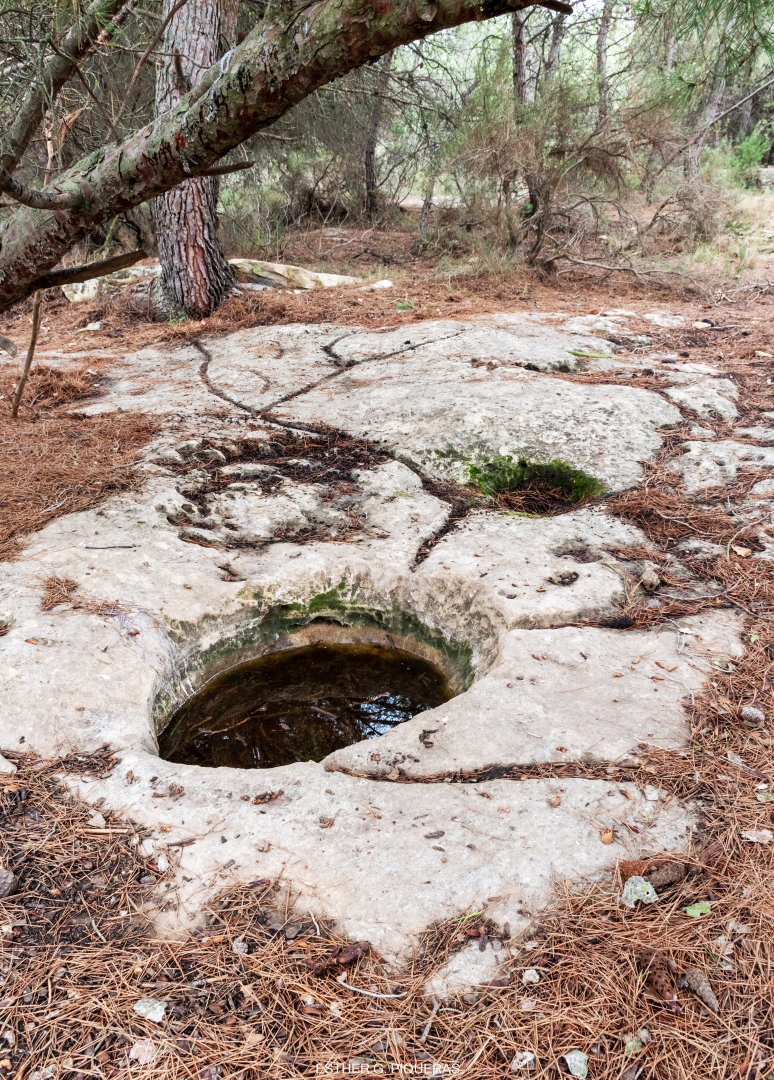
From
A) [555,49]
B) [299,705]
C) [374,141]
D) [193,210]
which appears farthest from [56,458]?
[374,141]

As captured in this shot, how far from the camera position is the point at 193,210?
21.0ft

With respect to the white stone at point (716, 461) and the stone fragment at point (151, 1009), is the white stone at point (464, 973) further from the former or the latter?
the white stone at point (716, 461)

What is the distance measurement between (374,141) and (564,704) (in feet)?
34.6

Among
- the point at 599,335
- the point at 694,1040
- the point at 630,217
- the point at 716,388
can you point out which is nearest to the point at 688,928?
the point at 694,1040

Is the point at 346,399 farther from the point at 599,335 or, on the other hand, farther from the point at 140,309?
the point at 140,309

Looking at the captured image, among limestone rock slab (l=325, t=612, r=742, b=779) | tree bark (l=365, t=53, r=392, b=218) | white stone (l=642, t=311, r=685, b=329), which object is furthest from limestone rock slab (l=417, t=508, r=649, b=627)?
tree bark (l=365, t=53, r=392, b=218)

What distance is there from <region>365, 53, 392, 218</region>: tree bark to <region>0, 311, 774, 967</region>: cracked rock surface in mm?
5163

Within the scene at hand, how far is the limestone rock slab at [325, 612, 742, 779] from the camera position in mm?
1973

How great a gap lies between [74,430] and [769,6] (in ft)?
13.5

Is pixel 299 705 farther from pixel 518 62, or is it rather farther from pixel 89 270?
pixel 518 62

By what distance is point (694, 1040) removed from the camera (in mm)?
1264

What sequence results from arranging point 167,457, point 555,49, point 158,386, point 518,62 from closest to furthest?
point 167,457
point 158,386
point 518,62
point 555,49

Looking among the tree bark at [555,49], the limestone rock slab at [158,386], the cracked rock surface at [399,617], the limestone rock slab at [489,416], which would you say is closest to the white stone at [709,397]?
the cracked rock surface at [399,617]

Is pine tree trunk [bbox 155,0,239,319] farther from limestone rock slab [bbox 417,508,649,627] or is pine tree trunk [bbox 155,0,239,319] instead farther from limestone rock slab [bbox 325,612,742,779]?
limestone rock slab [bbox 325,612,742,779]
